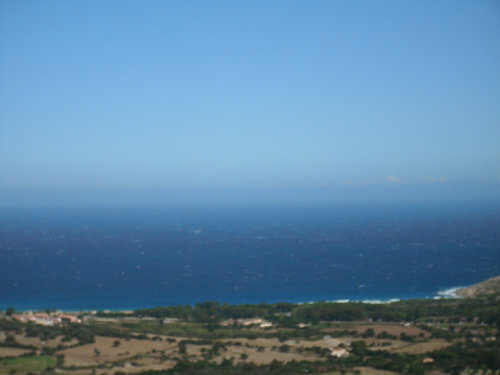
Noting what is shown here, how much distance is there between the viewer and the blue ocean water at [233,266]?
34500 millimetres

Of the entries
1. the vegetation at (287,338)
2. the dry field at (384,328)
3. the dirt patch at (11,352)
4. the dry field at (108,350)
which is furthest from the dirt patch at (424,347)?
the dirt patch at (11,352)

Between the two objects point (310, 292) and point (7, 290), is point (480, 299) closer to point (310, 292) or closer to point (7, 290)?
point (310, 292)

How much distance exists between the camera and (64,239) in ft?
213

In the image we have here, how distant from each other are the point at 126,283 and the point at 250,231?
40.3 m

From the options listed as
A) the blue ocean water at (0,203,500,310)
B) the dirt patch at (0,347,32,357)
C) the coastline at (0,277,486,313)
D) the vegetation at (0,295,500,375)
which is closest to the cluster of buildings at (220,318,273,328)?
the vegetation at (0,295,500,375)

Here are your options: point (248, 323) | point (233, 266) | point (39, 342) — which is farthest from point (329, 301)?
point (39, 342)

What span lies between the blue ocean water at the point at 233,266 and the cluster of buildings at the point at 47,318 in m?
8.07

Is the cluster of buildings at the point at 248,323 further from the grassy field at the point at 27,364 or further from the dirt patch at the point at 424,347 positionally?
the grassy field at the point at 27,364

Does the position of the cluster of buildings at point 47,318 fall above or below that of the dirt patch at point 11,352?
below

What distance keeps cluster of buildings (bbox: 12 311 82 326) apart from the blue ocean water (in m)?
8.07

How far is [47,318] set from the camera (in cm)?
2239

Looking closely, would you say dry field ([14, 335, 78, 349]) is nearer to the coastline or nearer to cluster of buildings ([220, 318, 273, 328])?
cluster of buildings ([220, 318, 273, 328])

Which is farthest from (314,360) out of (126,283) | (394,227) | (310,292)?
(394,227)

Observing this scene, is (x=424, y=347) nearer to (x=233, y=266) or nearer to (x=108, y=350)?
(x=108, y=350)
